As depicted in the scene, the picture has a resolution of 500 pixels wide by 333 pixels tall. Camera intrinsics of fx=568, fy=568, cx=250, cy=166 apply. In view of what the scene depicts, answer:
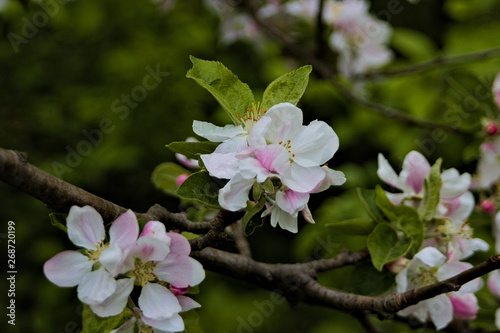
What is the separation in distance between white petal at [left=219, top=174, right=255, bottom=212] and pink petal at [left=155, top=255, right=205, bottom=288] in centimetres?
11

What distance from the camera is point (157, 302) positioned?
86 centimetres

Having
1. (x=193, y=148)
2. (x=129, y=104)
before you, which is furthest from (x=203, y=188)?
(x=129, y=104)

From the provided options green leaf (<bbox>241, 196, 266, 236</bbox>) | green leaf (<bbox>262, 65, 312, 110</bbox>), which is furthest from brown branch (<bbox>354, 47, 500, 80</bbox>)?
green leaf (<bbox>241, 196, 266, 236</bbox>)

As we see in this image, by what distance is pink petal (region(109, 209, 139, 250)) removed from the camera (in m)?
0.81

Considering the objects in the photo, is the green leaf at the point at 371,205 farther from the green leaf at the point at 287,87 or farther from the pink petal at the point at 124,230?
the pink petal at the point at 124,230

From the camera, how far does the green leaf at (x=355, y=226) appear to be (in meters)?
1.11

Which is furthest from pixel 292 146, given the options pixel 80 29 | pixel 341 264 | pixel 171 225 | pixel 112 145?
pixel 80 29

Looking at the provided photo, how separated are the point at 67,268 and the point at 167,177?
420mm

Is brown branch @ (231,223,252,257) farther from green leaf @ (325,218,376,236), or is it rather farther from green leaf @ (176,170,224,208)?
green leaf @ (176,170,224,208)

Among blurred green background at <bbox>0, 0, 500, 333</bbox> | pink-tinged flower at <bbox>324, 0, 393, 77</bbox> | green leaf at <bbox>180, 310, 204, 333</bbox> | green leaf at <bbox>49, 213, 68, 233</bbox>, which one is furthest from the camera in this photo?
blurred green background at <bbox>0, 0, 500, 333</bbox>

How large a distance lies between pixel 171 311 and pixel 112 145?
2.16 m

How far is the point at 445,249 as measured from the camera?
44.6 inches

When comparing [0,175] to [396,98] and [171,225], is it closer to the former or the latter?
[171,225]

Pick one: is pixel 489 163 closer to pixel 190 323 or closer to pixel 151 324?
pixel 190 323
